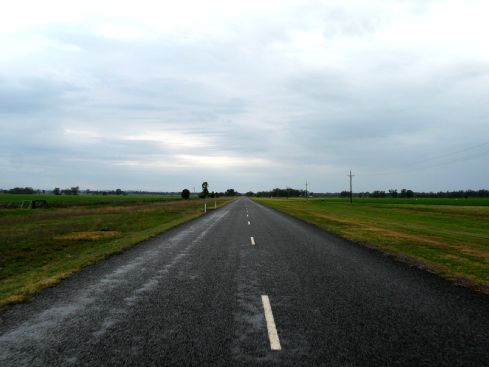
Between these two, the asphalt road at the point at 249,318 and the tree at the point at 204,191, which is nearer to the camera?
the asphalt road at the point at 249,318

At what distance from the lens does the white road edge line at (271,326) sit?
4.47m

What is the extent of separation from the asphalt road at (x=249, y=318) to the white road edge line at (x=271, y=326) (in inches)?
1.2

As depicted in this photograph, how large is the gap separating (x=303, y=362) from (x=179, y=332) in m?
1.78

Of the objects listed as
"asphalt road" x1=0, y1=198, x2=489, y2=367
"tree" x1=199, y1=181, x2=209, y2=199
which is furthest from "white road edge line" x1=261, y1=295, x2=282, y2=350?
"tree" x1=199, y1=181, x2=209, y2=199

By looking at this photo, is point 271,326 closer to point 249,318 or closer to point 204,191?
point 249,318

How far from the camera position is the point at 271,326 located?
16.9ft

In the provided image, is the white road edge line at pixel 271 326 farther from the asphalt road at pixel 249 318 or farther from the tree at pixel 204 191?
the tree at pixel 204 191

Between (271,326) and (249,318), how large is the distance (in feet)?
1.55

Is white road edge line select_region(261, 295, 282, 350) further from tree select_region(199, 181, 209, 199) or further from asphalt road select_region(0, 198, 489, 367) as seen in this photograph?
tree select_region(199, 181, 209, 199)

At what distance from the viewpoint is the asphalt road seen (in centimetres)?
419

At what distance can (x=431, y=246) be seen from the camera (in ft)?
46.3

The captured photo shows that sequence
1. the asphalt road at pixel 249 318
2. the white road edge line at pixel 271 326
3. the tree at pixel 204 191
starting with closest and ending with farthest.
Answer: the asphalt road at pixel 249 318
the white road edge line at pixel 271 326
the tree at pixel 204 191

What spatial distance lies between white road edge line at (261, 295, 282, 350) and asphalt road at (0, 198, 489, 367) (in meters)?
0.03

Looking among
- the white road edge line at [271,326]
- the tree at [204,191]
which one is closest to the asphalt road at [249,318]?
the white road edge line at [271,326]
